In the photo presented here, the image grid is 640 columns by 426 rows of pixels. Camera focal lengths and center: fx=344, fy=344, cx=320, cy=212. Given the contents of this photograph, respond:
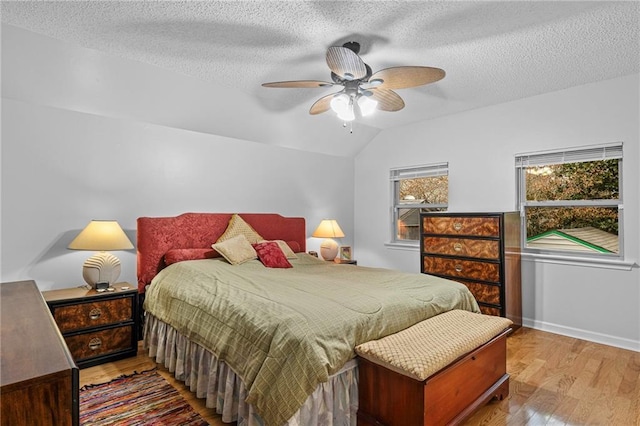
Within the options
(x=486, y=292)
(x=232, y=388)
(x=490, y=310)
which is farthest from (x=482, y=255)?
(x=232, y=388)

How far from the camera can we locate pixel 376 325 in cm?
190

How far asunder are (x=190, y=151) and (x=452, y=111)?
3.13m

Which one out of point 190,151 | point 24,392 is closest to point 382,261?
point 190,151

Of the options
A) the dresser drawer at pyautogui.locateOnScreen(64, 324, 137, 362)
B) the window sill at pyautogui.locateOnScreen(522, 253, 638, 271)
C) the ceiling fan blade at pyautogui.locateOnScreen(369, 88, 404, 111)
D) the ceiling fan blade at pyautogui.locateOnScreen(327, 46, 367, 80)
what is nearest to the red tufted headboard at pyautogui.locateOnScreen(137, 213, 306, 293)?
the dresser drawer at pyautogui.locateOnScreen(64, 324, 137, 362)

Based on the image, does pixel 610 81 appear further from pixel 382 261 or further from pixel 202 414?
pixel 202 414

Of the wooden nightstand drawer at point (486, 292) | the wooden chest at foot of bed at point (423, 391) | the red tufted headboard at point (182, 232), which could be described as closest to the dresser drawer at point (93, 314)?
the red tufted headboard at point (182, 232)

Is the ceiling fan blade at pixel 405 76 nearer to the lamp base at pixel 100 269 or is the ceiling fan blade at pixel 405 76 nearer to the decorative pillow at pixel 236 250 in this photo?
the decorative pillow at pixel 236 250

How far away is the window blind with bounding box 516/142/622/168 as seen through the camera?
328 cm

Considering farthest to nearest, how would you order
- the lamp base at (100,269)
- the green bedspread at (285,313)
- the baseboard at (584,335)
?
1. the baseboard at (584,335)
2. the lamp base at (100,269)
3. the green bedspread at (285,313)

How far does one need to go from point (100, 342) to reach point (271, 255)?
5.14ft

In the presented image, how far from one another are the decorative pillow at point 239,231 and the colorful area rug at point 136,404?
153cm

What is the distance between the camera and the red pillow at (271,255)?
3.36 m

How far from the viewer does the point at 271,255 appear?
11.3 feet

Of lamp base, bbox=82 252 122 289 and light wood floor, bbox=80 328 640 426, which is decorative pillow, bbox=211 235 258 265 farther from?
light wood floor, bbox=80 328 640 426
